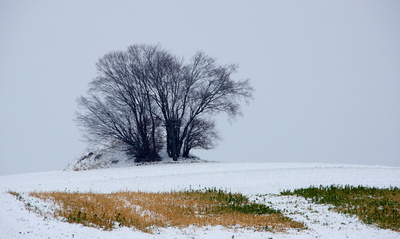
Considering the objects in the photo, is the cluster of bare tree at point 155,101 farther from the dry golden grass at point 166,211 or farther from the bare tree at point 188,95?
the dry golden grass at point 166,211

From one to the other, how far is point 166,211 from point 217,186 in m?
7.51

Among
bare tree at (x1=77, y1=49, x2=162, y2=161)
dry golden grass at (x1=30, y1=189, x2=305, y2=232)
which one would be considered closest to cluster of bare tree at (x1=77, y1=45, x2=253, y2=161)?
bare tree at (x1=77, y1=49, x2=162, y2=161)

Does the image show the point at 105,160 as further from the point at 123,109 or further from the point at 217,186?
the point at 217,186

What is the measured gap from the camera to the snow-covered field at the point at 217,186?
442 inches

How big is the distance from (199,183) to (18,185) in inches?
476

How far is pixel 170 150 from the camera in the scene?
3684 centimetres

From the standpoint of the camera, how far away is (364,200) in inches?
686

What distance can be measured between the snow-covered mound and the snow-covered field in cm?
544

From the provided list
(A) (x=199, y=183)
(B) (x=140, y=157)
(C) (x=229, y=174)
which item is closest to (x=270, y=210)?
(A) (x=199, y=183)

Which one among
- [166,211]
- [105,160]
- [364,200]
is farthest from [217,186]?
[105,160]

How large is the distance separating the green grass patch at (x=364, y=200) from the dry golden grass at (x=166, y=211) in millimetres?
3106

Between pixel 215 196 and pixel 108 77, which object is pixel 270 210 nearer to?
pixel 215 196

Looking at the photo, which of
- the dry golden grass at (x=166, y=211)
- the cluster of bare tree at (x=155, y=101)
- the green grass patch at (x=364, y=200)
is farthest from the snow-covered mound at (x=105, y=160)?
the green grass patch at (x=364, y=200)

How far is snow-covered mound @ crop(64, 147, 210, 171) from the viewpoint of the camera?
1383 inches
